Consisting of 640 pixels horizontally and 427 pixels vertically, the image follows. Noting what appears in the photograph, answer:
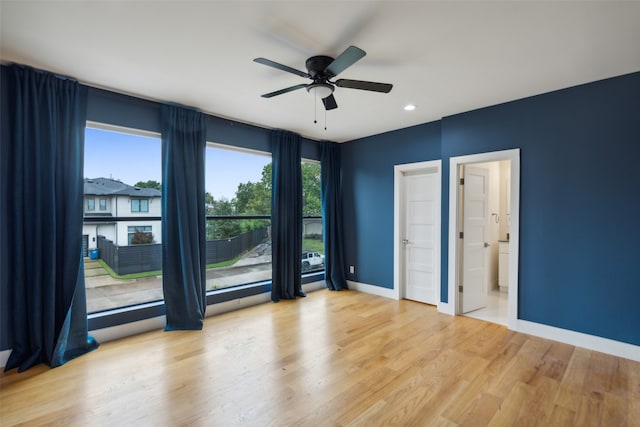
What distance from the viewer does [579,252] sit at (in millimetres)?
3111

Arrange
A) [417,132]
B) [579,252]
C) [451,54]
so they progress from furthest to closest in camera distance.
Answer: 1. [417,132]
2. [579,252]
3. [451,54]

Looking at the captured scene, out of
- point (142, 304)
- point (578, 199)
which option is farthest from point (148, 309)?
point (578, 199)

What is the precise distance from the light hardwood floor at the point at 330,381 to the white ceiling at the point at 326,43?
2.76 metres

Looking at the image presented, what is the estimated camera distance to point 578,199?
10.3 feet

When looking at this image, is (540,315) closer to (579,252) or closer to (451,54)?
(579,252)

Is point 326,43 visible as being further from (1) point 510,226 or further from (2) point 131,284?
(2) point 131,284

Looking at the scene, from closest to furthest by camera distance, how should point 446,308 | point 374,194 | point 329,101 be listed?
point 329,101 → point 446,308 → point 374,194

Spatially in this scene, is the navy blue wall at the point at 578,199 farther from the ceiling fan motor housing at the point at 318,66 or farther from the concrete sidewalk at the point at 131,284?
the concrete sidewalk at the point at 131,284

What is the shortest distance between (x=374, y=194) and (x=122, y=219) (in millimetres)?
3737

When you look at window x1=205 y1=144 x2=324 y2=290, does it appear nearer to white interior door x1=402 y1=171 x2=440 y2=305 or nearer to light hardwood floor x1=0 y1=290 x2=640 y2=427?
light hardwood floor x1=0 y1=290 x2=640 y2=427

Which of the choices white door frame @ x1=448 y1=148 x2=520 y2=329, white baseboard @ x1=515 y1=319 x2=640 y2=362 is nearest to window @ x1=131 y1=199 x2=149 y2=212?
white door frame @ x1=448 y1=148 x2=520 y2=329

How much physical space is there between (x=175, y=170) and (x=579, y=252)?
462 cm

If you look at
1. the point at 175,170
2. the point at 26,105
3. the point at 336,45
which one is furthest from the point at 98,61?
the point at 336,45

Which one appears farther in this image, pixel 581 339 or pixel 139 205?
pixel 139 205
